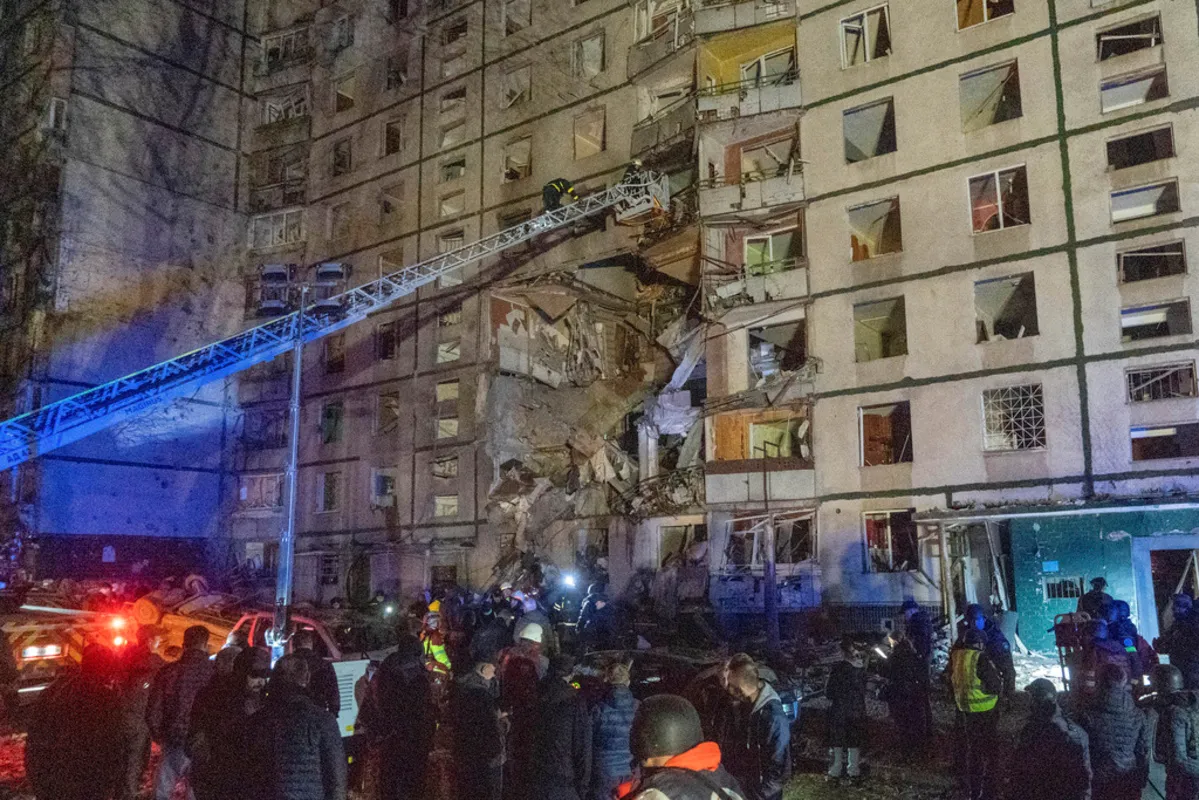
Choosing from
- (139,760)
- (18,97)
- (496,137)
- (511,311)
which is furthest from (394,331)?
(139,760)

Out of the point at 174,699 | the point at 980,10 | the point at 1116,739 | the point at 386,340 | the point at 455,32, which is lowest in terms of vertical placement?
the point at 1116,739

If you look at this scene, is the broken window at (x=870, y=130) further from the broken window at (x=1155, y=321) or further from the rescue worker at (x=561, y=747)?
the rescue worker at (x=561, y=747)

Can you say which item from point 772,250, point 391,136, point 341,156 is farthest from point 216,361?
point 341,156

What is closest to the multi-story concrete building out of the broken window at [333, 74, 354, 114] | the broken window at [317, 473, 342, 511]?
the broken window at [317, 473, 342, 511]

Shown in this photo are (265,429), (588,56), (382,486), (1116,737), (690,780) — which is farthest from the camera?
(265,429)

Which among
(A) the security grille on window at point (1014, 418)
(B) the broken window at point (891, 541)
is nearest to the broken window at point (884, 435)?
(B) the broken window at point (891, 541)

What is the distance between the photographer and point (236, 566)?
3569 cm

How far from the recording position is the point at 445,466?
31.8 m

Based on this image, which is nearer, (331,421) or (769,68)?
(769,68)

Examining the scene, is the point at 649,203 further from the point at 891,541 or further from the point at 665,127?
the point at 891,541

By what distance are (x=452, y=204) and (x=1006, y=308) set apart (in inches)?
841

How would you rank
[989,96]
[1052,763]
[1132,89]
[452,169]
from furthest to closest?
1. [452,169]
2. [989,96]
3. [1132,89]
4. [1052,763]

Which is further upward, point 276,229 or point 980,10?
point 980,10

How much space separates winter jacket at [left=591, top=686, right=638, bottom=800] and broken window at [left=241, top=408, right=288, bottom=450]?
106ft
